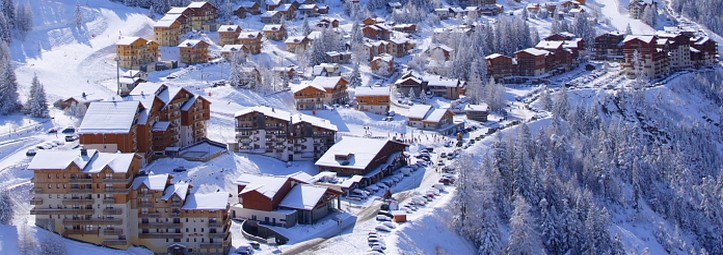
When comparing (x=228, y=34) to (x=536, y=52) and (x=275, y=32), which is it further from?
(x=536, y=52)

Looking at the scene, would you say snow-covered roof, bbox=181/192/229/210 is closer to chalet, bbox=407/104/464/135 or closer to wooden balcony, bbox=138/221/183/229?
wooden balcony, bbox=138/221/183/229

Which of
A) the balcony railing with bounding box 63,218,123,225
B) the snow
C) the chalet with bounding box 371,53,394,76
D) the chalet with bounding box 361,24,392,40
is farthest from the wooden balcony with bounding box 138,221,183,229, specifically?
the chalet with bounding box 361,24,392,40

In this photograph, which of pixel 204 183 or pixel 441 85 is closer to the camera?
pixel 204 183

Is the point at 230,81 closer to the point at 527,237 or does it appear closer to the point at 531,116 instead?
the point at 531,116

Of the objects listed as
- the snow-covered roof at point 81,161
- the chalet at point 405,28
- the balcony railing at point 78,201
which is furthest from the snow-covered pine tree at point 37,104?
the chalet at point 405,28

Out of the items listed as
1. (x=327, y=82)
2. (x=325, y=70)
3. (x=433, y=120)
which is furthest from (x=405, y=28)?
(x=433, y=120)

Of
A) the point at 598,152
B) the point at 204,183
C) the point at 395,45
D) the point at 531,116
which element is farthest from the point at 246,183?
the point at 395,45
